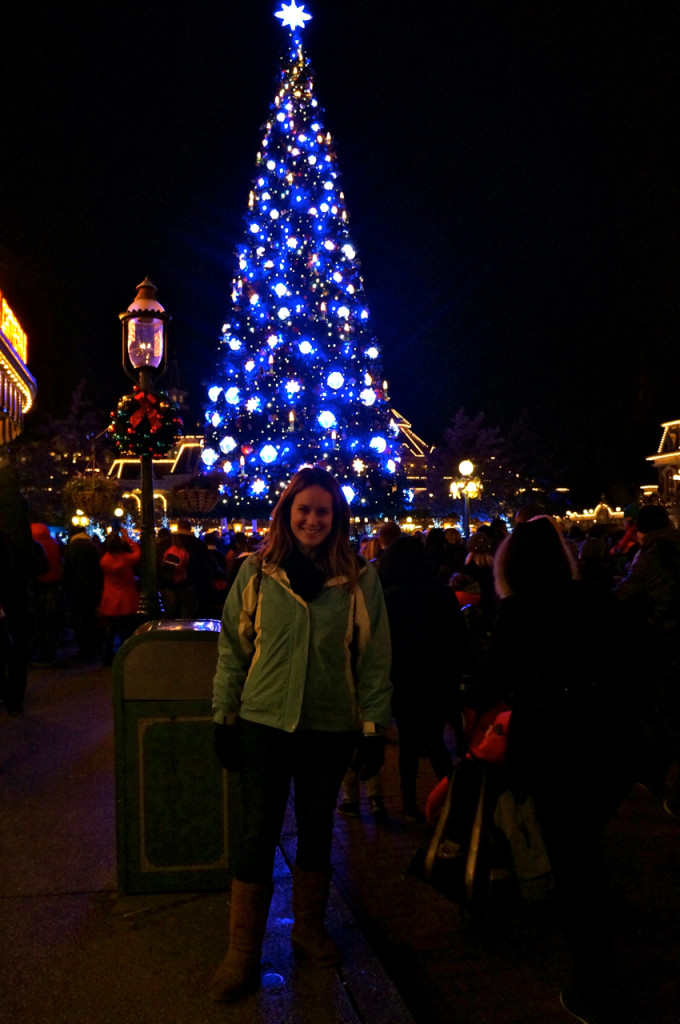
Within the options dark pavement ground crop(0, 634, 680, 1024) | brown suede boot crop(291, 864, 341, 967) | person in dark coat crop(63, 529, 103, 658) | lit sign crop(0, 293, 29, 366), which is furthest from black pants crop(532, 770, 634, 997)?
lit sign crop(0, 293, 29, 366)

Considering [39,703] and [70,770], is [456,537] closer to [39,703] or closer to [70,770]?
[39,703]

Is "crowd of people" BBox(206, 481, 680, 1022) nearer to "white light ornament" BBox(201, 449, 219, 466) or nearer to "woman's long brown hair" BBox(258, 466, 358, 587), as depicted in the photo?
"woman's long brown hair" BBox(258, 466, 358, 587)

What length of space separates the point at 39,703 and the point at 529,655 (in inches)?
279

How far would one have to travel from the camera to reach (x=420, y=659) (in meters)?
5.44

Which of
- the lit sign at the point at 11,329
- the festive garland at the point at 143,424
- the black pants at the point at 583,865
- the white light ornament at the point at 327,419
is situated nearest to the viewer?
the black pants at the point at 583,865

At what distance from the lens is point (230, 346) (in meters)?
20.0

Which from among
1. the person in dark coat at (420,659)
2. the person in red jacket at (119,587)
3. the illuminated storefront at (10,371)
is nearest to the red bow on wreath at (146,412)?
the person in red jacket at (119,587)

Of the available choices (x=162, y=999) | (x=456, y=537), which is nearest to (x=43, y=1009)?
(x=162, y=999)

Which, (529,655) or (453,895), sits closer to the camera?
(529,655)

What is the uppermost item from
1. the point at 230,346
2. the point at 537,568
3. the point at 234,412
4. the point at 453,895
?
the point at 230,346

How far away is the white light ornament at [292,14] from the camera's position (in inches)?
766

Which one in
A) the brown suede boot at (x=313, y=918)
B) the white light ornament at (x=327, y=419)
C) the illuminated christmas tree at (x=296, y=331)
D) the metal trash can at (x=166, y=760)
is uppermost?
the illuminated christmas tree at (x=296, y=331)

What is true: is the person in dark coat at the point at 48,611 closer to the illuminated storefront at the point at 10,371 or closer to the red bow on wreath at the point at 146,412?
the red bow on wreath at the point at 146,412

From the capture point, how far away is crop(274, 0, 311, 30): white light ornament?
19.5 m
